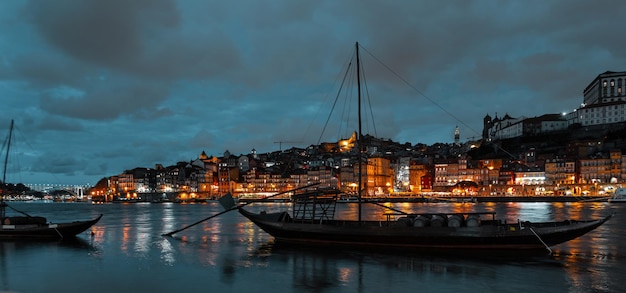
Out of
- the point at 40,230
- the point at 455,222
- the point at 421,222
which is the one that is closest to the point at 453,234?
the point at 455,222

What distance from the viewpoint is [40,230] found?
90.5ft

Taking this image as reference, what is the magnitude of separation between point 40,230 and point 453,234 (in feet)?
71.3

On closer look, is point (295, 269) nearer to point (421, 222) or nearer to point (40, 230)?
point (421, 222)

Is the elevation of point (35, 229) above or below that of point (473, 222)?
below

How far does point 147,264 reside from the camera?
19.7 meters

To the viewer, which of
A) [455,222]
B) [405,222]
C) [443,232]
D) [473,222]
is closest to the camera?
[443,232]

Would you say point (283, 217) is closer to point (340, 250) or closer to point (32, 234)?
point (340, 250)

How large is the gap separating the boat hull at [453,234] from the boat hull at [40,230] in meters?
13.6

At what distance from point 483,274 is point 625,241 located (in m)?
14.3

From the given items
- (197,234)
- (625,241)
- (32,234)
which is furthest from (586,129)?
(32,234)

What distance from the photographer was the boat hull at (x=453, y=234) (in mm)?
20750

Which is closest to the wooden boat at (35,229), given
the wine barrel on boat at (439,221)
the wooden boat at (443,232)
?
the wooden boat at (443,232)

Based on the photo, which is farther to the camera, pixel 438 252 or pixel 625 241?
pixel 625 241

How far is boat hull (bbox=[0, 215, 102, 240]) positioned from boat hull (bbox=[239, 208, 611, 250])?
13.6m
